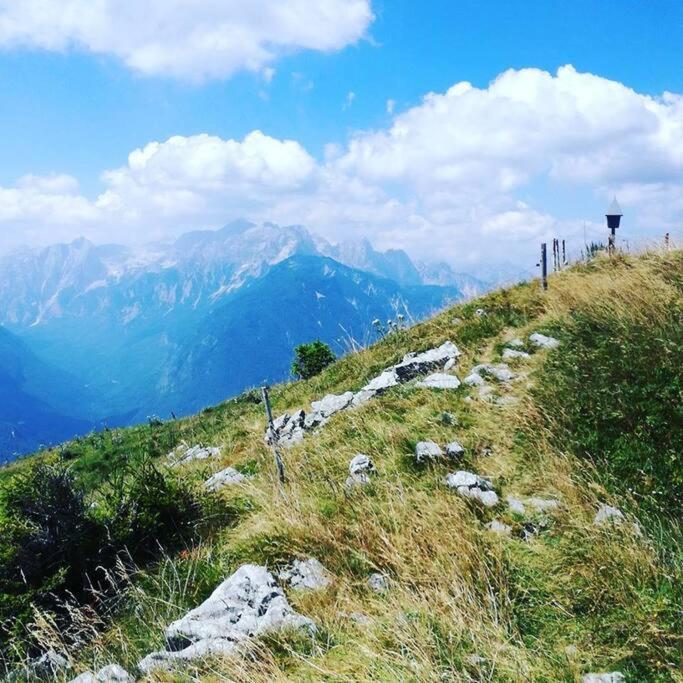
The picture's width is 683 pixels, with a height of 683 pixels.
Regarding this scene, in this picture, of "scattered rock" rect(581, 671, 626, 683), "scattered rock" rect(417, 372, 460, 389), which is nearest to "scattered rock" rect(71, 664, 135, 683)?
"scattered rock" rect(581, 671, 626, 683)

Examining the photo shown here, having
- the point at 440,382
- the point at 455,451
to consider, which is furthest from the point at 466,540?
the point at 440,382

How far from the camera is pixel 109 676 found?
4.33m

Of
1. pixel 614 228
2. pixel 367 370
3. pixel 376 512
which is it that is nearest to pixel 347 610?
pixel 376 512

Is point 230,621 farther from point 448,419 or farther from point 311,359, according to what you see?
point 311,359

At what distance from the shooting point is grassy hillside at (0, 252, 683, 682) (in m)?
3.84

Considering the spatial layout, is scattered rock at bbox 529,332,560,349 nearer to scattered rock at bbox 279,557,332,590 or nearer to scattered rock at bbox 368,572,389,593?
scattered rock at bbox 368,572,389,593

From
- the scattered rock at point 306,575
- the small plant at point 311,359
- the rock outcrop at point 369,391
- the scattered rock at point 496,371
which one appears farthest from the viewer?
the small plant at point 311,359

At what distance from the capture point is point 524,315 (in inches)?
554

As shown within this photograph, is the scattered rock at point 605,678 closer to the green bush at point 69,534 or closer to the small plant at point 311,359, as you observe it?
the green bush at point 69,534

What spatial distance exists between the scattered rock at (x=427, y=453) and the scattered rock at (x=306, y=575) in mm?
2563

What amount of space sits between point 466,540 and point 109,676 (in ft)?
11.9

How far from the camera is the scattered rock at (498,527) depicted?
218 inches

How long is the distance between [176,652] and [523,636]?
316cm

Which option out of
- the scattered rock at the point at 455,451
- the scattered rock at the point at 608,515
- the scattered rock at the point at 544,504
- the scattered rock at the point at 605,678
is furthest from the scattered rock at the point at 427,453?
the scattered rock at the point at 605,678
